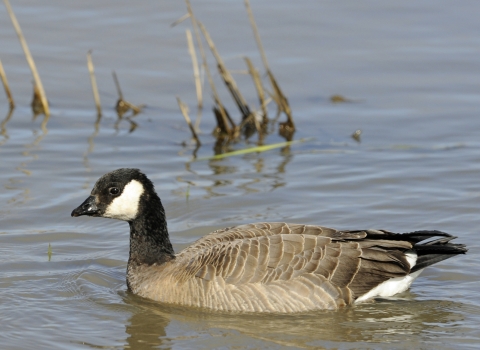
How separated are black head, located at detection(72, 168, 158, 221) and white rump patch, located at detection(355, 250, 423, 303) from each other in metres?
2.57

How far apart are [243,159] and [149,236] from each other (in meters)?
4.08

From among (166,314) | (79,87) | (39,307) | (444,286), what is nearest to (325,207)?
(444,286)

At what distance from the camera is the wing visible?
846 centimetres

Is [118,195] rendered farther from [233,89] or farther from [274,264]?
[233,89]

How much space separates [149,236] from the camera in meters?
9.16

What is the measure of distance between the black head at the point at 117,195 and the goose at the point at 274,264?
11mm

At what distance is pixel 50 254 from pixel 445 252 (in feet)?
14.6

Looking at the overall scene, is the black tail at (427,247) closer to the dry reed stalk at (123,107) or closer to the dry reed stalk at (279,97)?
the dry reed stalk at (279,97)

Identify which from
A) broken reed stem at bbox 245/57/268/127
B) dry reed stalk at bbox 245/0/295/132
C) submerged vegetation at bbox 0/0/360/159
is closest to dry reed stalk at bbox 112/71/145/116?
submerged vegetation at bbox 0/0/360/159

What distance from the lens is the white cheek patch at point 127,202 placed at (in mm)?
9023

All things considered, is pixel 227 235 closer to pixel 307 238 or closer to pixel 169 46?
pixel 307 238

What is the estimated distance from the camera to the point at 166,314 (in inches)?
335

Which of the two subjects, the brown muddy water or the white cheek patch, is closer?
the brown muddy water

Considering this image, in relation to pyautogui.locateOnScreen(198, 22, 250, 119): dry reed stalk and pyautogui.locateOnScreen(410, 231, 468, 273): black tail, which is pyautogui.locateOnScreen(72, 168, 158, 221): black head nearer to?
pyautogui.locateOnScreen(410, 231, 468, 273): black tail
